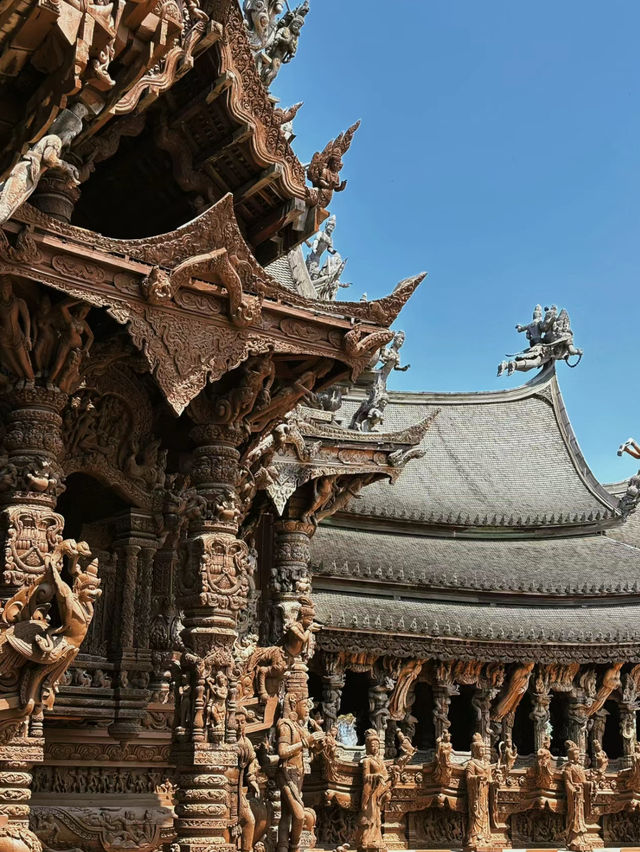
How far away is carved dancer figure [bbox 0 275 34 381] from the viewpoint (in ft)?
24.0

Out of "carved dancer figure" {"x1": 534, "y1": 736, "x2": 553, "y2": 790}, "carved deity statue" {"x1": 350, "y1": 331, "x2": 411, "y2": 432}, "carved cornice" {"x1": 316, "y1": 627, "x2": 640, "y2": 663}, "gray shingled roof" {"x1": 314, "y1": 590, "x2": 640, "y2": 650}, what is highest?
"carved deity statue" {"x1": 350, "y1": 331, "x2": 411, "y2": 432}

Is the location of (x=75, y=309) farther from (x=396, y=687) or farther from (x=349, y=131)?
(x=396, y=687)

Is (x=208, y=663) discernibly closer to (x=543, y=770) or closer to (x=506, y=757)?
(x=506, y=757)

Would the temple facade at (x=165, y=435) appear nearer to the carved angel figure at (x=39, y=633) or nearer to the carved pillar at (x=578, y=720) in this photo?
the carved angel figure at (x=39, y=633)

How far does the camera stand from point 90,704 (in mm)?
8992

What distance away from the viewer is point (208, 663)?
27.4 ft

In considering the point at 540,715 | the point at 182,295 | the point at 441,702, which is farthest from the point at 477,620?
the point at 182,295

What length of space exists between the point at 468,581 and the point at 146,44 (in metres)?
16.1

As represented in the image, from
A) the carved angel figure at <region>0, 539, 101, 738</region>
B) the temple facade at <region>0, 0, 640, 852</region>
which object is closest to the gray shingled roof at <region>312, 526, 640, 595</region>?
the temple facade at <region>0, 0, 640, 852</region>

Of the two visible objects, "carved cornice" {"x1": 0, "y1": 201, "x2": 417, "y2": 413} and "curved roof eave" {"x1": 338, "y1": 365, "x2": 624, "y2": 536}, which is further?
"curved roof eave" {"x1": 338, "y1": 365, "x2": 624, "y2": 536}

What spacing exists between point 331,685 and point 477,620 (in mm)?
3836

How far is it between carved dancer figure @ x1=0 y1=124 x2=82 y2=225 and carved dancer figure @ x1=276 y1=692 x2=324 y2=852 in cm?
602

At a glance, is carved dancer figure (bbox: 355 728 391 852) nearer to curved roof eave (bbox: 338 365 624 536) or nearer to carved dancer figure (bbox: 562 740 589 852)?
carved dancer figure (bbox: 562 740 589 852)

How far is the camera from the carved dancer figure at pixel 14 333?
24.0 ft
